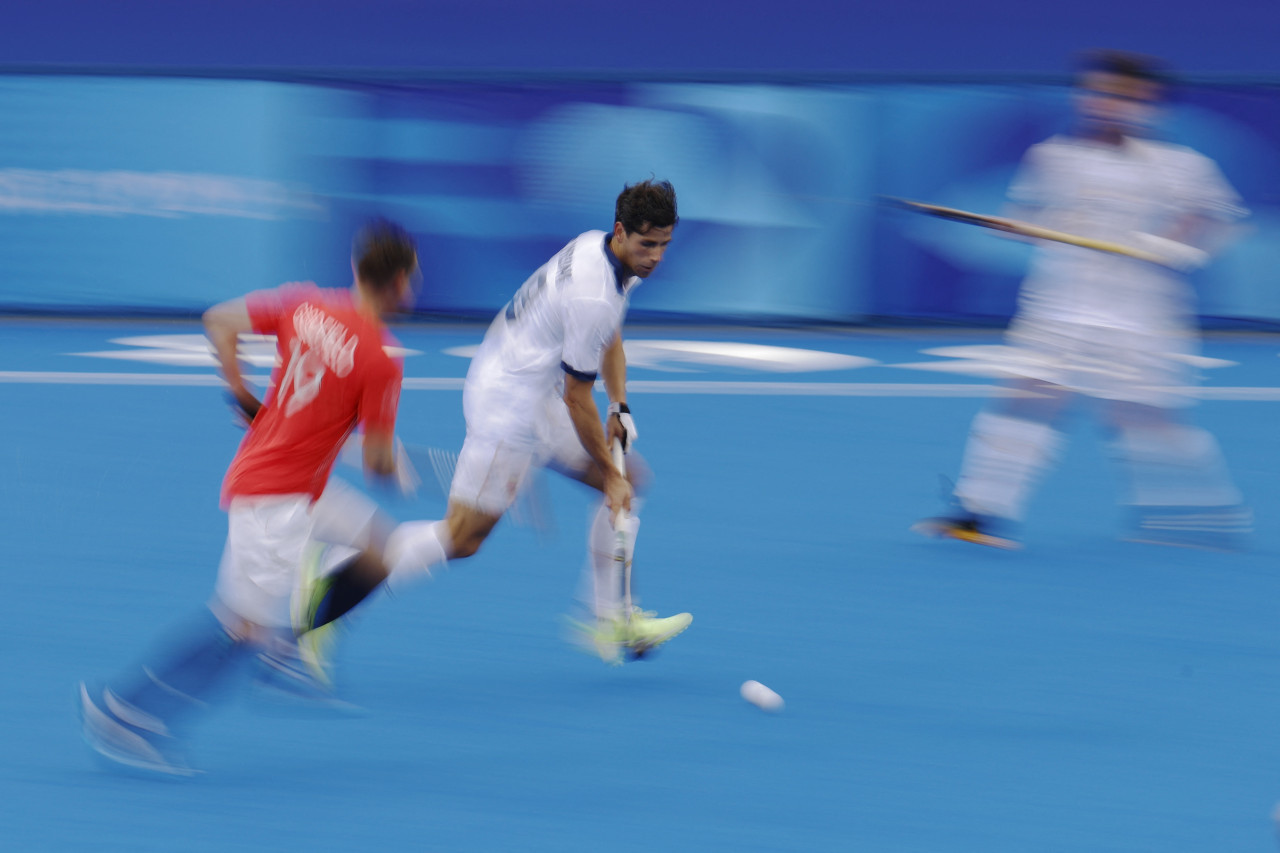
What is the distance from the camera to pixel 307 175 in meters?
13.2

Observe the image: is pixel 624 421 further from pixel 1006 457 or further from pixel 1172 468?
pixel 1172 468

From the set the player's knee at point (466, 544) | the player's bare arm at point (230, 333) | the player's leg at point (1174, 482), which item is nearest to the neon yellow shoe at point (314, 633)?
the player's knee at point (466, 544)

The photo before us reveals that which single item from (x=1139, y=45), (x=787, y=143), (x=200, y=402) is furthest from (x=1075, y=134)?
(x=200, y=402)

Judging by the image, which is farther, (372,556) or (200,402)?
(200,402)

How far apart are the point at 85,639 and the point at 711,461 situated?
393 cm

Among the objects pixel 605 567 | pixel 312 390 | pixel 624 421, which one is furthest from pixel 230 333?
pixel 605 567

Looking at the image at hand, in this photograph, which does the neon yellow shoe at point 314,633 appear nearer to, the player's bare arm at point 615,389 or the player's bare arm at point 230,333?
the player's bare arm at point 230,333

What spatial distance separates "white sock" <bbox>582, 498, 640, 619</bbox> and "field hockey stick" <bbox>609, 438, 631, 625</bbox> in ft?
0.04

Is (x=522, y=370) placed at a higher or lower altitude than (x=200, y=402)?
higher

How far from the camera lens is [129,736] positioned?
A: 427cm

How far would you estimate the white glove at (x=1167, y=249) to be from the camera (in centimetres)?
684

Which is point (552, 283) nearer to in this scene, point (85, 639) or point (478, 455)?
point (478, 455)

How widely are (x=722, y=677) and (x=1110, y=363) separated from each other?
2506mm

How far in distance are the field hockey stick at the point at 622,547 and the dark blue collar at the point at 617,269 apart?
54 cm
